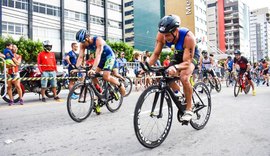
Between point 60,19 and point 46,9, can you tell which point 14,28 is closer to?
point 46,9

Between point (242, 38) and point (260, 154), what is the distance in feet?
415

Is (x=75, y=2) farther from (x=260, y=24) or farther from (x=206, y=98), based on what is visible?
(x=260, y=24)

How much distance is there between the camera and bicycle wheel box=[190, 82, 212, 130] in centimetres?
447

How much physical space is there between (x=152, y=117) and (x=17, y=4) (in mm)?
39387

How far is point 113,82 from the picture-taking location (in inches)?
251

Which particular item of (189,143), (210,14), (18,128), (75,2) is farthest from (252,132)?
(210,14)

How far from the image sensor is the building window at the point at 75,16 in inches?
1767

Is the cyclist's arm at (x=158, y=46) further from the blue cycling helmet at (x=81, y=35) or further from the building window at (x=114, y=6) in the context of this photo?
the building window at (x=114, y=6)

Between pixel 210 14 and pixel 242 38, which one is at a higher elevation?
pixel 210 14

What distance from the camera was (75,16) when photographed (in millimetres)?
46188

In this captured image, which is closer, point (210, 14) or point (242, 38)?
point (210, 14)

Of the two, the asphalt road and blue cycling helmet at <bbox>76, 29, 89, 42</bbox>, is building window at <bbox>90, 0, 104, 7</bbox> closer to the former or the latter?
blue cycling helmet at <bbox>76, 29, 89, 42</bbox>

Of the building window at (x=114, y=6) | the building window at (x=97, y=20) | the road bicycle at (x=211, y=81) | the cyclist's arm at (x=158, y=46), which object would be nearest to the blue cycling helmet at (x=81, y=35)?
the cyclist's arm at (x=158, y=46)

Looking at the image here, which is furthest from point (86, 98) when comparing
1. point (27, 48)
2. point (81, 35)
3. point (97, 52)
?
point (27, 48)
